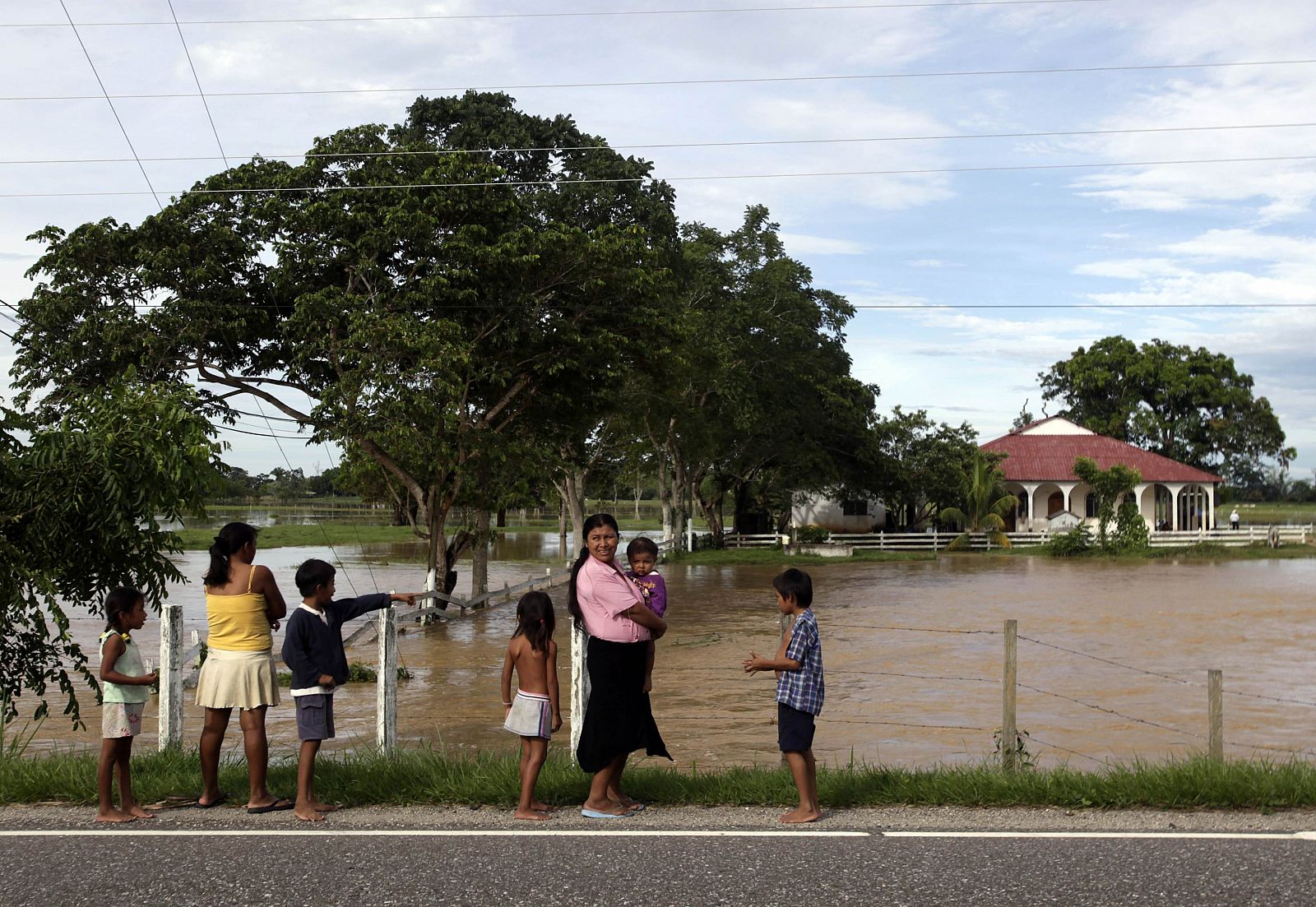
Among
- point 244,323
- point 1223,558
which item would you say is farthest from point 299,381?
point 1223,558

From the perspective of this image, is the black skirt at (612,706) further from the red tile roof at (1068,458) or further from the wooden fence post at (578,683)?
the red tile roof at (1068,458)

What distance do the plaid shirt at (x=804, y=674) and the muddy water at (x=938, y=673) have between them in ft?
12.5

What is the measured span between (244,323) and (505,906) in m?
21.6

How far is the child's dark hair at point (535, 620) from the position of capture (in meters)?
6.88

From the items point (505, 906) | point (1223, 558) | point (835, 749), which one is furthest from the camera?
point (1223, 558)

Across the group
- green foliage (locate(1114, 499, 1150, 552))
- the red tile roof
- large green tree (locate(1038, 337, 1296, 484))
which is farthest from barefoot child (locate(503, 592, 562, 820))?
large green tree (locate(1038, 337, 1296, 484))

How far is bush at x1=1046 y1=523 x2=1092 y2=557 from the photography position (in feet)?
164

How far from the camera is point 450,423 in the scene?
2580 centimetres

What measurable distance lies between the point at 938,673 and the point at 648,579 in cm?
1212

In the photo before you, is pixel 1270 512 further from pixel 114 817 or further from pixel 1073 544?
pixel 114 817

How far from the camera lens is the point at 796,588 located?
700 cm

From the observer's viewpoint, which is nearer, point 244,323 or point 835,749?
point 835,749

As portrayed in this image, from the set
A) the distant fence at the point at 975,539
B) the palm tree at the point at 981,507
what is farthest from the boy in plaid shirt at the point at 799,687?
the palm tree at the point at 981,507

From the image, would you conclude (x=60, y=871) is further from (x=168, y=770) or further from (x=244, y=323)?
(x=244, y=323)
